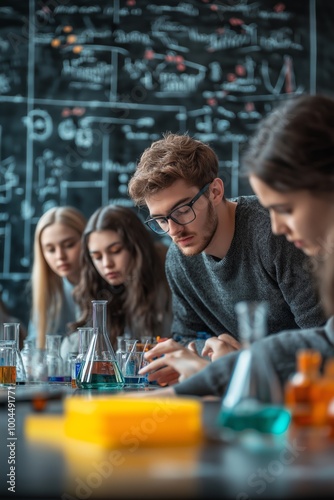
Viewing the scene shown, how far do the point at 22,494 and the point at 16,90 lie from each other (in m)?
4.42

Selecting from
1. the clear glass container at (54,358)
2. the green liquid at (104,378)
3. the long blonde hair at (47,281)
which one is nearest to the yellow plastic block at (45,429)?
the green liquid at (104,378)

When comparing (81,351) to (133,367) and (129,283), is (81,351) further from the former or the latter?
(129,283)

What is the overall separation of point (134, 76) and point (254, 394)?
4.16 m

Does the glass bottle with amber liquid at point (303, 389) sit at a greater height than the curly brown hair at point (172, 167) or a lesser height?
lesser

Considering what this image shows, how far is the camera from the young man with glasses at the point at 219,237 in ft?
8.66

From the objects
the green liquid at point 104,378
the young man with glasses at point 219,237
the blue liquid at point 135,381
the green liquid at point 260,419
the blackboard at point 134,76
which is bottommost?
the blue liquid at point 135,381

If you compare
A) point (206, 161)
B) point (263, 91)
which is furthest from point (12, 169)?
point (206, 161)

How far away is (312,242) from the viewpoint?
1575 mm

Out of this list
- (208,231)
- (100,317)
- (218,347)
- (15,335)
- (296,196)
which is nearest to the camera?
(296,196)

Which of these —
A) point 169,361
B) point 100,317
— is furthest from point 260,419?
point 100,317

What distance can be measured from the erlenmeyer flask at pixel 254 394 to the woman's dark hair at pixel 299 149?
53cm

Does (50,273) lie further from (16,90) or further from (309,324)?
(309,324)

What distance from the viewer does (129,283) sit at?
3637 millimetres

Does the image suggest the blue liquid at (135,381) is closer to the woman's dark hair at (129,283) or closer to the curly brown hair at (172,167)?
the curly brown hair at (172,167)
